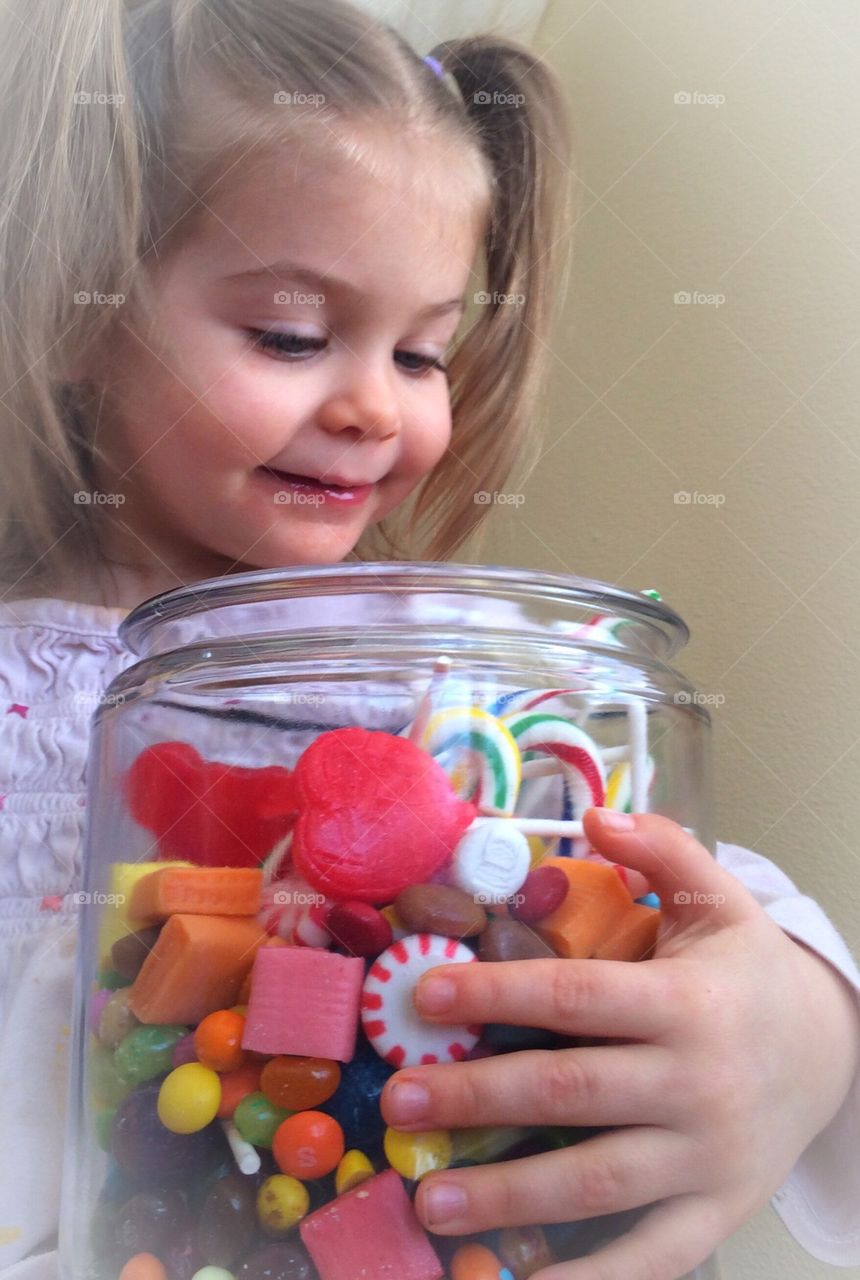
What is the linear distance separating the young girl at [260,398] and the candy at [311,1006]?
11cm

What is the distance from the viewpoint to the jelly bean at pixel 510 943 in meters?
0.40

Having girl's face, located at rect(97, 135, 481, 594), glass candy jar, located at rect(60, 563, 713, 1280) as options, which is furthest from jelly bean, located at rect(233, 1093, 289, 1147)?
girl's face, located at rect(97, 135, 481, 594)

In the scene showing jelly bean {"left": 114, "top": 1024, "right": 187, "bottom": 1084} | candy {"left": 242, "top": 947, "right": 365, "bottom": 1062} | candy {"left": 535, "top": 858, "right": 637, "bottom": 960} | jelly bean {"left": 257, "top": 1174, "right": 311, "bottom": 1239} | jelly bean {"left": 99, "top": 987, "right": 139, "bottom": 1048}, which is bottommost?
jelly bean {"left": 99, "top": 987, "right": 139, "bottom": 1048}

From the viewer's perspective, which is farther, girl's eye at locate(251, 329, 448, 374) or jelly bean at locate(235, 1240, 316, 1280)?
girl's eye at locate(251, 329, 448, 374)

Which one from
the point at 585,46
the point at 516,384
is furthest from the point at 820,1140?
the point at 585,46

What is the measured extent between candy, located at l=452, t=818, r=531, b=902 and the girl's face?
351 mm

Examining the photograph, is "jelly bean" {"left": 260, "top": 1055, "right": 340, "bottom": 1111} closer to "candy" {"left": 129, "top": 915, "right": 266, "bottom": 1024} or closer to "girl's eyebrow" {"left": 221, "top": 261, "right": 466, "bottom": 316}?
"candy" {"left": 129, "top": 915, "right": 266, "bottom": 1024}

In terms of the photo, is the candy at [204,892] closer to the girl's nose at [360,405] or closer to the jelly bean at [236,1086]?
the jelly bean at [236,1086]

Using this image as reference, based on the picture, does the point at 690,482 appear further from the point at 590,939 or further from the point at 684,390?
the point at 590,939

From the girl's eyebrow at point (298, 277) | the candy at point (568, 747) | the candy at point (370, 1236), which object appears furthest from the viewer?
the girl's eyebrow at point (298, 277)

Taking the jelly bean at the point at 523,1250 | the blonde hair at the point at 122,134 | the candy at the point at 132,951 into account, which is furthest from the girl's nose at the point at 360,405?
the jelly bean at the point at 523,1250

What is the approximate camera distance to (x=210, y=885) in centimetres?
42

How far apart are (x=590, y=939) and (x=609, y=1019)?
3 cm

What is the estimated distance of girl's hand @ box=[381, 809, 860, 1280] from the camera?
1.24ft
